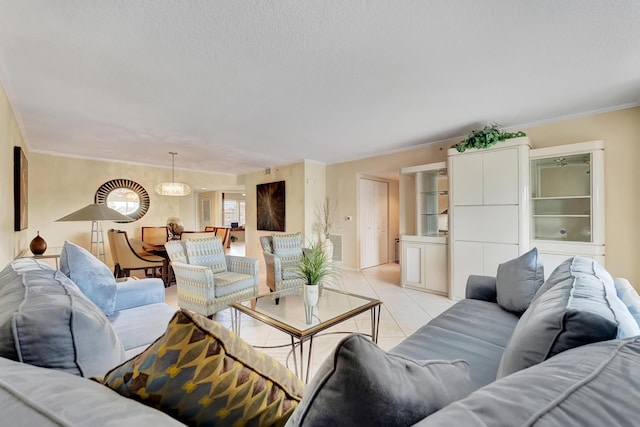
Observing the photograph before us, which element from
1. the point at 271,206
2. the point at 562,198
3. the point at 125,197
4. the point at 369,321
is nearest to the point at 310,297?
the point at 369,321

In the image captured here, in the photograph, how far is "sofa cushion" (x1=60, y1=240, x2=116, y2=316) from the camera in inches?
69.6

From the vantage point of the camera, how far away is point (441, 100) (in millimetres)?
2693

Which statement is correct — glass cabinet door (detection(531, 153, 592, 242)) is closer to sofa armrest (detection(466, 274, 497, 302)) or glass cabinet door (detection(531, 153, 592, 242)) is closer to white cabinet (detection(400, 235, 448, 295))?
white cabinet (detection(400, 235, 448, 295))

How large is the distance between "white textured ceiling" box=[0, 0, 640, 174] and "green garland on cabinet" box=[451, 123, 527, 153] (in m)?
0.16

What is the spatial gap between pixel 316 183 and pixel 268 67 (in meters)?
3.70

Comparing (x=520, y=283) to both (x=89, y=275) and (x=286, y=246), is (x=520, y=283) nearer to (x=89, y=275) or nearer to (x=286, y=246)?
(x=286, y=246)

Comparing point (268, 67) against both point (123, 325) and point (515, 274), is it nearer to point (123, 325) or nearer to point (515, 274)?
point (123, 325)

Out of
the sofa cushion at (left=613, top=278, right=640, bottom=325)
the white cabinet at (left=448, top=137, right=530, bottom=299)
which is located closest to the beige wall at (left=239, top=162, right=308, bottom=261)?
the white cabinet at (left=448, top=137, right=530, bottom=299)

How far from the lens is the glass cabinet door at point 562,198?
305 cm

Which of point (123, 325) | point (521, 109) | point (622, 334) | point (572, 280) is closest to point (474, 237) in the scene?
point (521, 109)

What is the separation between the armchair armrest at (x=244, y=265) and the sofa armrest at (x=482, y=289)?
2266 millimetres

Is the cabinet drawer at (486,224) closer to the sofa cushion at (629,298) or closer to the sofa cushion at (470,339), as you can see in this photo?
the sofa cushion at (470,339)

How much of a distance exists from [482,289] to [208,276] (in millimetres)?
2463

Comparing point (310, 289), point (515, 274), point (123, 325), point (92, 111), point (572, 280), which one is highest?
point (92, 111)
